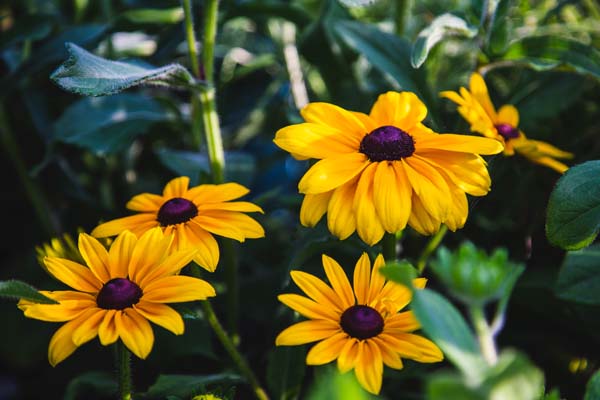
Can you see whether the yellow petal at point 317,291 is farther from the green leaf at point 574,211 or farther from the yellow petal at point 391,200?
the green leaf at point 574,211

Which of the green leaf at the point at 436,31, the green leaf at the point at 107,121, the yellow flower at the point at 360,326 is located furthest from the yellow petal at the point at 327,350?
the green leaf at the point at 107,121

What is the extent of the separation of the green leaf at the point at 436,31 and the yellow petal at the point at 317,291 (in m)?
0.28

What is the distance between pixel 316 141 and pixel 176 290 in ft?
0.69

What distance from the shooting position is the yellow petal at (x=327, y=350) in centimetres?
60

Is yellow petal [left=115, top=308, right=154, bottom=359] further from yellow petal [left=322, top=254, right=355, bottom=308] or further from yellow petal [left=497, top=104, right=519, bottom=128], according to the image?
yellow petal [left=497, top=104, right=519, bottom=128]

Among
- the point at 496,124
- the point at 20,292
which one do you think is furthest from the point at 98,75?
the point at 496,124

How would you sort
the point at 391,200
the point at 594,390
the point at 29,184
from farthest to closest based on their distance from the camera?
1. the point at 29,184
2. the point at 391,200
3. the point at 594,390

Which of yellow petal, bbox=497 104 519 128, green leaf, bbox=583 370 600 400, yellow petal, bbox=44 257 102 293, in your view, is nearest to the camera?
green leaf, bbox=583 370 600 400

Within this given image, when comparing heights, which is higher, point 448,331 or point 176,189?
point 448,331

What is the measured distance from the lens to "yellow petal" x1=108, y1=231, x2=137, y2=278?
68 cm

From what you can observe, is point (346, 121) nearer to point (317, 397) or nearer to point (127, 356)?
point (127, 356)

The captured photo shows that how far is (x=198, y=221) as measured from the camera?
2.45 feet

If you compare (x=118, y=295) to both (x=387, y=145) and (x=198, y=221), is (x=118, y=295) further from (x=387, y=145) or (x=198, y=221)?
(x=387, y=145)

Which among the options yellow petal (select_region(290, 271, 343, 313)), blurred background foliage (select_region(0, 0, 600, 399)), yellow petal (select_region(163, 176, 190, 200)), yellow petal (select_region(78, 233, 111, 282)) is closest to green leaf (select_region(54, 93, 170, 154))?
blurred background foliage (select_region(0, 0, 600, 399))
